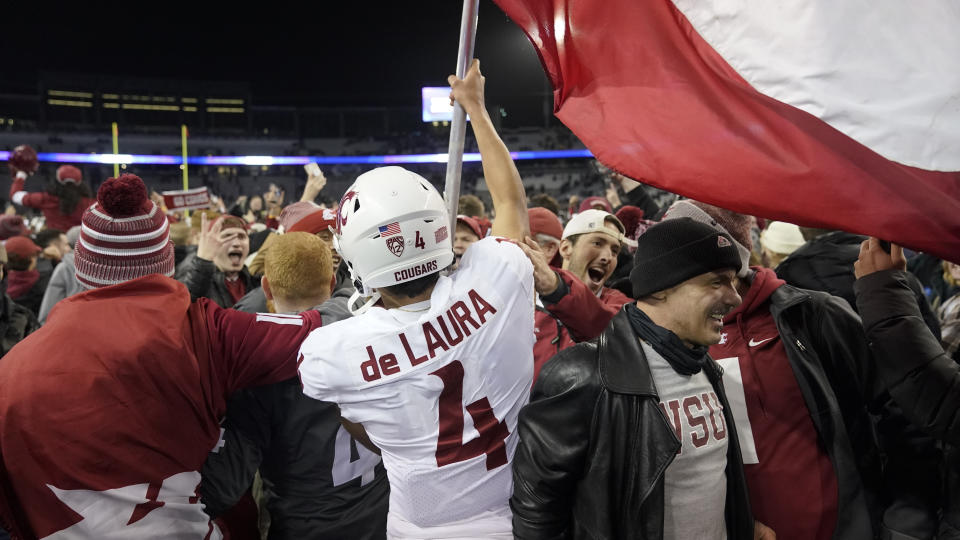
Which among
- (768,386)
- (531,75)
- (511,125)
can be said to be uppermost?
(531,75)

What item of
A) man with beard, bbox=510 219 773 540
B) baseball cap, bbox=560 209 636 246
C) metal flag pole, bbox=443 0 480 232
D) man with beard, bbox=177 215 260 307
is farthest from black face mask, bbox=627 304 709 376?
man with beard, bbox=177 215 260 307

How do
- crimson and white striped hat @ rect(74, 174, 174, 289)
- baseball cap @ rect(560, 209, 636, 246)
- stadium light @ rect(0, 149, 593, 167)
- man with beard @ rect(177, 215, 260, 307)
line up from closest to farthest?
crimson and white striped hat @ rect(74, 174, 174, 289), man with beard @ rect(177, 215, 260, 307), baseball cap @ rect(560, 209, 636, 246), stadium light @ rect(0, 149, 593, 167)

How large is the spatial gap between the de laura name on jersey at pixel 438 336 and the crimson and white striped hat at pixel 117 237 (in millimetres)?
1043

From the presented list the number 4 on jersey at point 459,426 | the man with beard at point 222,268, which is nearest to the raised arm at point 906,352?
the number 4 on jersey at point 459,426

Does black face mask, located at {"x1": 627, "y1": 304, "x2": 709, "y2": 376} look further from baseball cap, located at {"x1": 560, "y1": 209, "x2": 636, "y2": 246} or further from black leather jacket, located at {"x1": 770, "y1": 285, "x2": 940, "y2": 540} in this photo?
baseball cap, located at {"x1": 560, "y1": 209, "x2": 636, "y2": 246}

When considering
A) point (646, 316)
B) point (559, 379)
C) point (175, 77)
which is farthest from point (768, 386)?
point (175, 77)

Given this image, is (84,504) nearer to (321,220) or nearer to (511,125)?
(321,220)

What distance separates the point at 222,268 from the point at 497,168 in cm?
355

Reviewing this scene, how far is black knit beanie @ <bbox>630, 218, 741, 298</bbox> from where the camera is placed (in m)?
2.16

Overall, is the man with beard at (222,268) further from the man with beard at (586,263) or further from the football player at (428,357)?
the man with beard at (586,263)

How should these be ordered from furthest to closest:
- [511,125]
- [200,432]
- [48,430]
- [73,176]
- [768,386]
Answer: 1. [511,125]
2. [73,176]
3. [768,386]
4. [200,432]
5. [48,430]

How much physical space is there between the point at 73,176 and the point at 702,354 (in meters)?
Answer: 8.70

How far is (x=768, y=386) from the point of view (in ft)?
8.31

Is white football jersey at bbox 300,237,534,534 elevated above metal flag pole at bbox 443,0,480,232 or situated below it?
below
